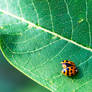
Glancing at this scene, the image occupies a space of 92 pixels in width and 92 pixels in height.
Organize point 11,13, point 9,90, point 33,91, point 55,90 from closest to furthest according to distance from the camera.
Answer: point 55,90 < point 11,13 < point 33,91 < point 9,90

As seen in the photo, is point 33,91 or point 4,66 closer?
point 33,91

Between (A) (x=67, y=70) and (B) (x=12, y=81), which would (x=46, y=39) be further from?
(B) (x=12, y=81)

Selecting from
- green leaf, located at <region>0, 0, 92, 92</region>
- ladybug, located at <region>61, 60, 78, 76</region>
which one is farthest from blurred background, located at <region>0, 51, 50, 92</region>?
green leaf, located at <region>0, 0, 92, 92</region>

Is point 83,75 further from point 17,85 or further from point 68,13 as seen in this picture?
point 17,85

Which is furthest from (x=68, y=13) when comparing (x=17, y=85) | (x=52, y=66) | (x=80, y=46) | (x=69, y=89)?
(x=17, y=85)

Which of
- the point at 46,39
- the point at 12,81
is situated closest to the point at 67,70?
the point at 46,39

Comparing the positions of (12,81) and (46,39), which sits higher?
(46,39)
